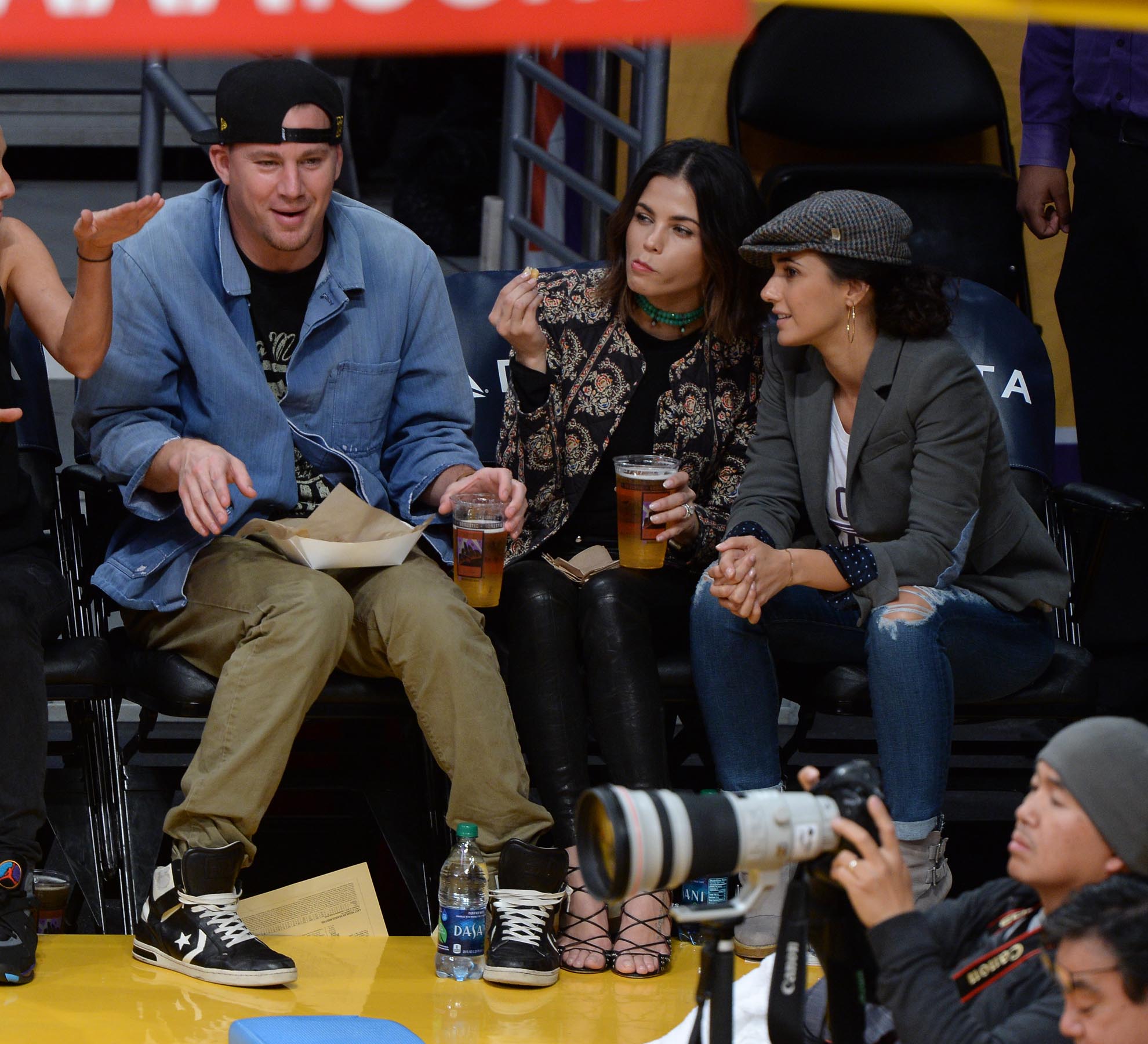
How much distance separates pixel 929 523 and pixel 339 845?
1.39 metres

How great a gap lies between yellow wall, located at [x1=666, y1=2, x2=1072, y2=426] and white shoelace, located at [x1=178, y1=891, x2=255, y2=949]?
2.51m

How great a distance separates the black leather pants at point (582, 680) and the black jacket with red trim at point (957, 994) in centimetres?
88

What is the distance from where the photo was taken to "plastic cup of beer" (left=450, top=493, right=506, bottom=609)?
9.27ft

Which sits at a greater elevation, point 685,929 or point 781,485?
point 781,485

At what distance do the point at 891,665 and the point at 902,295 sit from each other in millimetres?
718

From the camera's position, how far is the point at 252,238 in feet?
10.2

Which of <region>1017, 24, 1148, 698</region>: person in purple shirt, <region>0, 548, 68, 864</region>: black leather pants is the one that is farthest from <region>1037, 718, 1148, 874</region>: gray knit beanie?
<region>1017, 24, 1148, 698</region>: person in purple shirt

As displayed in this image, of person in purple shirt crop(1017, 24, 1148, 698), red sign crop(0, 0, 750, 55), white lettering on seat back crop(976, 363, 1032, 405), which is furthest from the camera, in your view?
person in purple shirt crop(1017, 24, 1148, 698)

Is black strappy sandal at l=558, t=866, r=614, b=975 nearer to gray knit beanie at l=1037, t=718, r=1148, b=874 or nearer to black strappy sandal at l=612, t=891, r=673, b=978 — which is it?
black strappy sandal at l=612, t=891, r=673, b=978

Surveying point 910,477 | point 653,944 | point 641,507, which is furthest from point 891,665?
point 653,944

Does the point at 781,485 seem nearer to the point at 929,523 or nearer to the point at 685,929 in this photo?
the point at 929,523

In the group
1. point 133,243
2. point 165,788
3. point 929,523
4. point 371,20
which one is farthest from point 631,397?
point 371,20

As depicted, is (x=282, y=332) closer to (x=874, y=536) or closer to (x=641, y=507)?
(x=641, y=507)

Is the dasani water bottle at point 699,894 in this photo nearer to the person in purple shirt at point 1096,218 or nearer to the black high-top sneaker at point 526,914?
the black high-top sneaker at point 526,914
